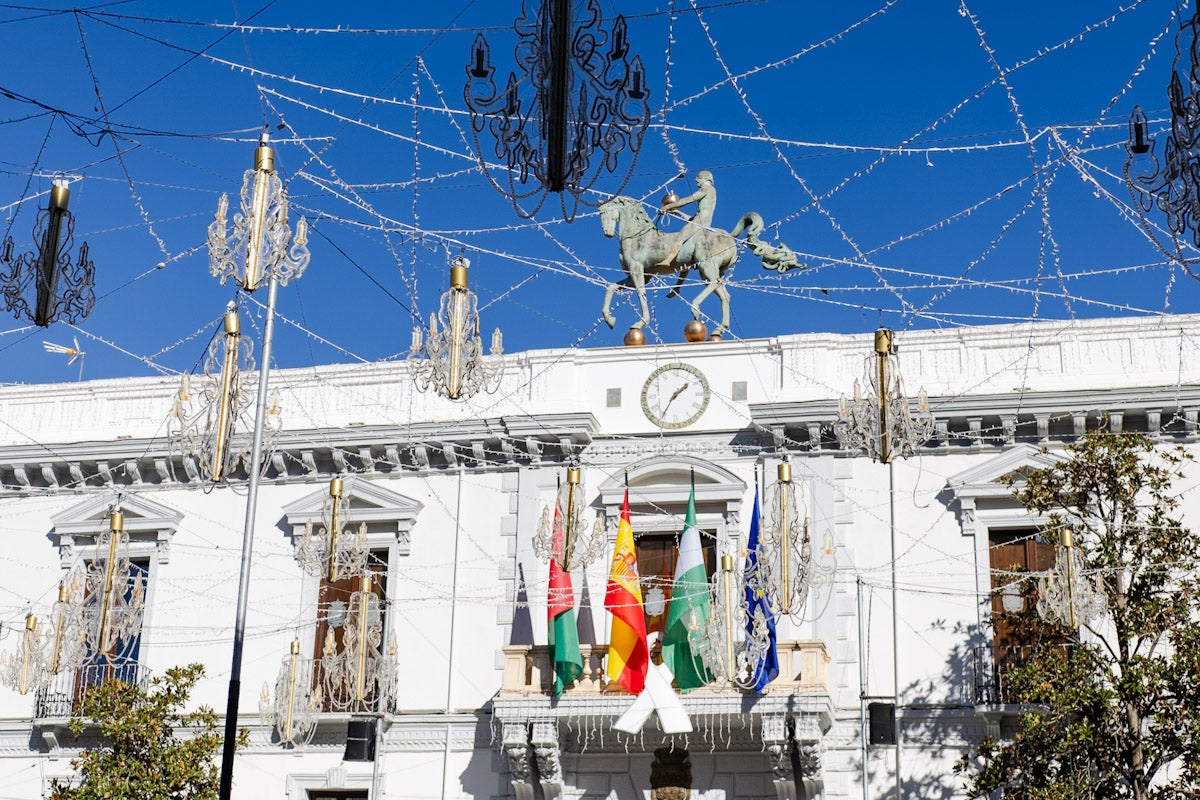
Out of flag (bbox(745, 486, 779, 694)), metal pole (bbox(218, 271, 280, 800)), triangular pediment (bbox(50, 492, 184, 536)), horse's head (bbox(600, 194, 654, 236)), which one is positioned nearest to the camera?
metal pole (bbox(218, 271, 280, 800))

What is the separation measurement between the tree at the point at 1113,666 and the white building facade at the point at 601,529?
1.35m

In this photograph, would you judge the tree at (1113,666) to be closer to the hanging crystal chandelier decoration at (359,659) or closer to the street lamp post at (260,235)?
the hanging crystal chandelier decoration at (359,659)

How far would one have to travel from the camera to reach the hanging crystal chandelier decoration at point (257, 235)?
1509 centimetres

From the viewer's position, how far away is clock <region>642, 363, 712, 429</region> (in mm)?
25969

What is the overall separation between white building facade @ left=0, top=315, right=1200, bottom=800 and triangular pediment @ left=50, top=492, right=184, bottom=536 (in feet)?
0.11

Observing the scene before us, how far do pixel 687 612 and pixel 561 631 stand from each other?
5.31ft

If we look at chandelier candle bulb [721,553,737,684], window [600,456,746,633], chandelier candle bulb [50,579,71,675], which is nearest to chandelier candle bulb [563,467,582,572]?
chandelier candle bulb [721,553,737,684]

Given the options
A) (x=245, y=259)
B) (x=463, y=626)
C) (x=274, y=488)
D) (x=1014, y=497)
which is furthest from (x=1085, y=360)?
(x=245, y=259)

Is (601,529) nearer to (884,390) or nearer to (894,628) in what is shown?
(894,628)

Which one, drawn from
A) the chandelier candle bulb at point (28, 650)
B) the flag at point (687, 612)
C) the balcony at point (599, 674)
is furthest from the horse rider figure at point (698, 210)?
the chandelier candle bulb at point (28, 650)

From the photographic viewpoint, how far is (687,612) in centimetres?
2388

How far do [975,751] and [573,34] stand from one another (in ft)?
46.5

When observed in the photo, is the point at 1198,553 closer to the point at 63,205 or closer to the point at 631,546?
the point at 631,546

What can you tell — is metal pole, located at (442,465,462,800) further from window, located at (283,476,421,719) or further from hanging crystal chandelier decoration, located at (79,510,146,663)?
hanging crystal chandelier decoration, located at (79,510,146,663)
